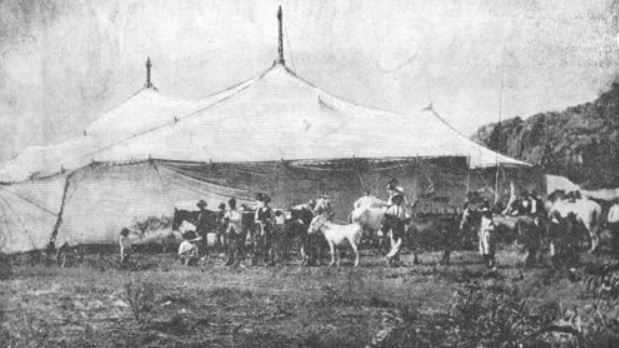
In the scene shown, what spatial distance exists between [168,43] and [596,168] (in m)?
3.14

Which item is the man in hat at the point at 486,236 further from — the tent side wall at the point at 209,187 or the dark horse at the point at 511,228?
the tent side wall at the point at 209,187

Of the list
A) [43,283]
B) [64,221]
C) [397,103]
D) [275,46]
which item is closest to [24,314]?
[43,283]

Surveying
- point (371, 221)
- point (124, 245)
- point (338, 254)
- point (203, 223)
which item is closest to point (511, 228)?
point (371, 221)

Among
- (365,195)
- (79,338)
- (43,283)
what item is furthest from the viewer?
(365,195)

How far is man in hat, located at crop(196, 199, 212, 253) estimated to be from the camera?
238 inches

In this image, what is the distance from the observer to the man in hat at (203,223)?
605 cm

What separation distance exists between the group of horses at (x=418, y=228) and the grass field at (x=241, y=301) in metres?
0.18

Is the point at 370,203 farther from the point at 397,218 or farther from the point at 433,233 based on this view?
the point at 433,233

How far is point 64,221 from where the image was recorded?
19.1ft

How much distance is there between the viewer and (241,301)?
16.6 feet

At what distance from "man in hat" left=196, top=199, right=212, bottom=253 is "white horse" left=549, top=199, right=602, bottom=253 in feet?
8.36

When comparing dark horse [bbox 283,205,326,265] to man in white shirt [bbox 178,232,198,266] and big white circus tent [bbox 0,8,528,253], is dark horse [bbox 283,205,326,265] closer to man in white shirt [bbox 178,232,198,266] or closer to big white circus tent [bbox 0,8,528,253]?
big white circus tent [bbox 0,8,528,253]

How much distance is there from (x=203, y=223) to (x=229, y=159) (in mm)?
550

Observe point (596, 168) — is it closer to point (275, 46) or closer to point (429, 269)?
point (429, 269)
